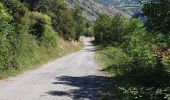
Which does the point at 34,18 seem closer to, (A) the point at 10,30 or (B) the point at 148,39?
(A) the point at 10,30

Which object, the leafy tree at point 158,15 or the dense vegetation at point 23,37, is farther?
A: the dense vegetation at point 23,37

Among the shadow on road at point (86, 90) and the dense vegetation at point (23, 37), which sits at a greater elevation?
the dense vegetation at point (23, 37)

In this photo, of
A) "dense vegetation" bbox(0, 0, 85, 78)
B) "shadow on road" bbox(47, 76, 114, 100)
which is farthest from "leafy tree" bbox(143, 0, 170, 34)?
"dense vegetation" bbox(0, 0, 85, 78)

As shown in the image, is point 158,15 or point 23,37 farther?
point 23,37

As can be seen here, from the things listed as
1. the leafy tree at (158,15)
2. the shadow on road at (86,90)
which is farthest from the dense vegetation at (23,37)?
the leafy tree at (158,15)

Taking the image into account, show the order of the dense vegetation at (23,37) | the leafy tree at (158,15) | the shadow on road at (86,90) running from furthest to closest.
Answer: the dense vegetation at (23,37), the shadow on road at (86,90), the leafy tree at (158,15)

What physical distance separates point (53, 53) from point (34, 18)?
20.4ft

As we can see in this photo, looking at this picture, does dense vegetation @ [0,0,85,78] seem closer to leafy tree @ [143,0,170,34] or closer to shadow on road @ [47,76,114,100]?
shadow on road @ [47,76,114,100]

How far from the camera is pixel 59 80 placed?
24.6 meters

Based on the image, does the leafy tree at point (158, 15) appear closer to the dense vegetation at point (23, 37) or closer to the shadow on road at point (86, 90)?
the shadow on road at point (86, 90)

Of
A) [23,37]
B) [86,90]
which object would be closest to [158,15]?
[86,90]

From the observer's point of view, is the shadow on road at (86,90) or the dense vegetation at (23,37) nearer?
the shadow on road at (86,90)

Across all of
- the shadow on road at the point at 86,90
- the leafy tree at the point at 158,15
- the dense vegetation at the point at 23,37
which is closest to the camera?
the leafy tree at the point at 158,15

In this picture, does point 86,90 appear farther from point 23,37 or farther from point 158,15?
point 23,37
